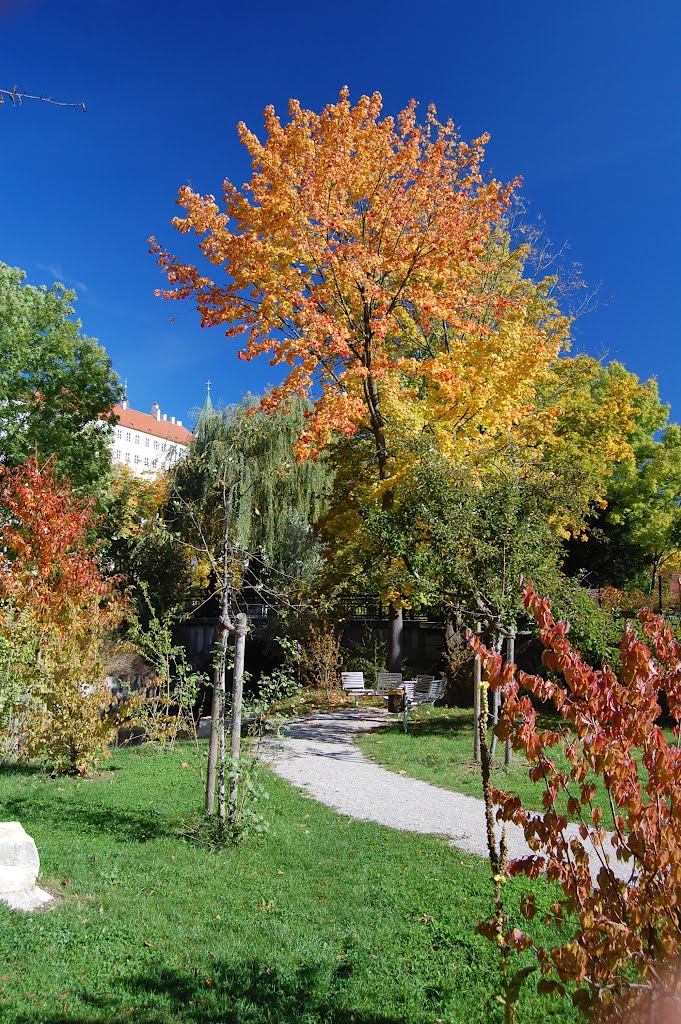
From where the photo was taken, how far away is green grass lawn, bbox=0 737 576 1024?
Answer: 3381 mm

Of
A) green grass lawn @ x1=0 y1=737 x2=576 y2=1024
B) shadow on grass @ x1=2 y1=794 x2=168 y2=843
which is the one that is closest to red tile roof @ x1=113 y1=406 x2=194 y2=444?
shadow on grass @ x1=2 y1=794 x2=168 y2=843

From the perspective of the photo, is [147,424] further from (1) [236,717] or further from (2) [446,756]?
(1) [236,717]

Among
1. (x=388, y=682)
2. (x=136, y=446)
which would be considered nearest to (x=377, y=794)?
(x=388, y=682)

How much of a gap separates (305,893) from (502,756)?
6250 mm

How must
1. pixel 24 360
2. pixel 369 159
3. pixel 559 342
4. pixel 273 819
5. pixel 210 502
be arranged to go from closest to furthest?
1. pixel 273 819
2. pixel 369 159
3. pixel 559 342
4. pixel 24 360
5. pixel 210 502

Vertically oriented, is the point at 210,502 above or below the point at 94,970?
above

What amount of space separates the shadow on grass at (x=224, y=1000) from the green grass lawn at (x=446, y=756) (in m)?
3.61

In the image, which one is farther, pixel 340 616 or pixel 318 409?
pixel 340 616

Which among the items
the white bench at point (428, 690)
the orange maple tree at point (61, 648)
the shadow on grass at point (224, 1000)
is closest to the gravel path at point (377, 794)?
the orange maple tree at point (61, 648)

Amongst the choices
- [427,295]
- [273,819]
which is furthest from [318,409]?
[273,819]

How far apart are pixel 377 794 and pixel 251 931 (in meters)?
4.52

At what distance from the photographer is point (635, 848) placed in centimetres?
234

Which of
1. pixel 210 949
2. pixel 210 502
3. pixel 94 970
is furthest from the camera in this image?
pixel 210 502

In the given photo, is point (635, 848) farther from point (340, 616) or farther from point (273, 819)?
point (340, 616)
